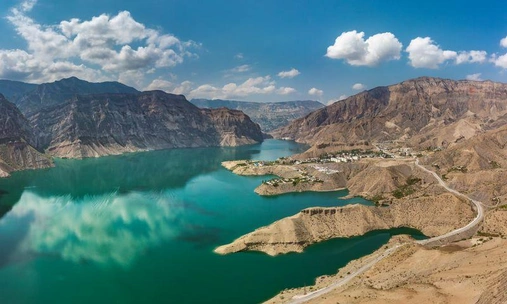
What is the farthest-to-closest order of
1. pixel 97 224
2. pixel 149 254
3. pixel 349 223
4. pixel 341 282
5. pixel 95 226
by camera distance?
pixel 97 224, pixel 95 226, pixel 349 223, pixel 149 254, pixel 341 282

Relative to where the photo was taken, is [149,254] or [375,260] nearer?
[375,260]

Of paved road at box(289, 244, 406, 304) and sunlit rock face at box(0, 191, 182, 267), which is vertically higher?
sunlit rock face at box(0, 191, 182, 267)

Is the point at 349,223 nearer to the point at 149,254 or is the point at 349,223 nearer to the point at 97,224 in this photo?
the point at 149,254

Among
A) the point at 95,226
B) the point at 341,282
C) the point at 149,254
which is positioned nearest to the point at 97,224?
the point at 95,226

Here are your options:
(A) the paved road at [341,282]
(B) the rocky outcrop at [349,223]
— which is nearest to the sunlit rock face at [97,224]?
(B) the rocky outcrop at [349,223]

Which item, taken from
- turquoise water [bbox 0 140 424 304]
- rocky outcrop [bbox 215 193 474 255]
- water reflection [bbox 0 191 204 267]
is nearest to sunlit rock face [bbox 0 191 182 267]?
water reflection [bbox 0 191 204 267]

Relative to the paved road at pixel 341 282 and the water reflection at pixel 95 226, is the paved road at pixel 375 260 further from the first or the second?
the water reflection at pixel 95 226

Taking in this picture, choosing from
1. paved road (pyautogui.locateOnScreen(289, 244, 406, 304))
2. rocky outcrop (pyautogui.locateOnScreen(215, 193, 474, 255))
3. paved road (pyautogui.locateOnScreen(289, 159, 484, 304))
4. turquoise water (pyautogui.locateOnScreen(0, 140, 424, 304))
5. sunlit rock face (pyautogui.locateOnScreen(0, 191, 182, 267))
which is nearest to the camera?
paved road (pyautogui.locateOnScreen(289, 244, 406, 304))

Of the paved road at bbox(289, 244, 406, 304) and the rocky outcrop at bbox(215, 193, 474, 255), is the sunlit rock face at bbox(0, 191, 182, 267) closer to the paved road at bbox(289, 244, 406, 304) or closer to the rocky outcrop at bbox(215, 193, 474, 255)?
the rocky outcrop at bbox(215, 193, 474, 255)
